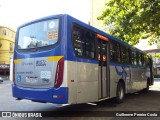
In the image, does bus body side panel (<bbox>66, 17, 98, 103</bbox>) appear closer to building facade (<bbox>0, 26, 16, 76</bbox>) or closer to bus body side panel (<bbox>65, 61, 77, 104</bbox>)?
bus body side panel (<bbox>65, 61, 77, 104</bbox>)

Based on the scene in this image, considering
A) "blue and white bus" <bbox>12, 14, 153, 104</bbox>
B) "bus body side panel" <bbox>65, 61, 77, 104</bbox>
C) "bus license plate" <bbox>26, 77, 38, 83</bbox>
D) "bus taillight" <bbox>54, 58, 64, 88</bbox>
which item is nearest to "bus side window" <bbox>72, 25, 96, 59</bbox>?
"blue and white bus" <bbox>12, 14, 153, 104</bbox>

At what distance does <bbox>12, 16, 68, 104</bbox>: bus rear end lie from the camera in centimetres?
728

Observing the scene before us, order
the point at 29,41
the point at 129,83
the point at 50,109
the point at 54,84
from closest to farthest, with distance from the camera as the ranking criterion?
the point at 54,84 → the point at 29,41 → the point at 50,109 → the point at 129,83

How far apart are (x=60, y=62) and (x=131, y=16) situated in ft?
29.1

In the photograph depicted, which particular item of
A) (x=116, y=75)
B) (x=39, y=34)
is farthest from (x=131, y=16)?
(x=39, y=34)

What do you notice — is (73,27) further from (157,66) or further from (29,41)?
(157,66)

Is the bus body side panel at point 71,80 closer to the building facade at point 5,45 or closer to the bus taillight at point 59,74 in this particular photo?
the bus taillight at point 59,74

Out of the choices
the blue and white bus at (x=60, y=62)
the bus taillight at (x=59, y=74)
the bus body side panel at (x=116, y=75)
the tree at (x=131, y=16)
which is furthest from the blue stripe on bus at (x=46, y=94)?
the tree at (x=131, y=16)

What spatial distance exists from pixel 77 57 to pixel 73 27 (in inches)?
37.4

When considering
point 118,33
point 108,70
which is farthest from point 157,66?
point 108,70

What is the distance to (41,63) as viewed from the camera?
768cm

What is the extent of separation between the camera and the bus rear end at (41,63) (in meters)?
7.28

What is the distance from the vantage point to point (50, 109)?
31.3ft

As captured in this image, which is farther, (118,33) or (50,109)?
(118,33)
